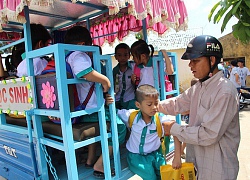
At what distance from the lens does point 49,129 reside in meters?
2.21

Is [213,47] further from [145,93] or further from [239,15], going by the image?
[145,93]

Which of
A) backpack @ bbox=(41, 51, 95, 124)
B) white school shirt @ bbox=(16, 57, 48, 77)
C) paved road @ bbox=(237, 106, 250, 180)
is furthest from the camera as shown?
paved road @ bbox=(237, 106, 250, 180)

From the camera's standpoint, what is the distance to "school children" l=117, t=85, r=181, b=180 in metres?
2.20

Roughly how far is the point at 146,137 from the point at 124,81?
4.07 ft

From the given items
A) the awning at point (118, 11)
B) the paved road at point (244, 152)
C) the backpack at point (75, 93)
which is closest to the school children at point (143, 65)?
the awning at point (118, 11)

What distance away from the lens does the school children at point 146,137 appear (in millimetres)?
2201

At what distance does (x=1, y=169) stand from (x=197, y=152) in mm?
2453

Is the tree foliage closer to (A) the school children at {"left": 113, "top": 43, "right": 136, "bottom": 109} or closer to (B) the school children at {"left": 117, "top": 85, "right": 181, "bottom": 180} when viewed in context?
(B) the school children at {"left": 117, "top": 85, "right": 181, "bottom": 180}

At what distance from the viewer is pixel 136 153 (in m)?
2.27

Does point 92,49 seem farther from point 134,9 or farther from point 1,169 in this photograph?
point 1,169

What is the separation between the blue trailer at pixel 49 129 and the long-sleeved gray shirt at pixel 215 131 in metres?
0.73

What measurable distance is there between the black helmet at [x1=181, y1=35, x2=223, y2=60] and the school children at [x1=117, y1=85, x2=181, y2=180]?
23.5 inches

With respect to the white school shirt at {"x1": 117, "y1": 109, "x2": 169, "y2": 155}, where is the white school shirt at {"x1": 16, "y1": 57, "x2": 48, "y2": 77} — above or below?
above

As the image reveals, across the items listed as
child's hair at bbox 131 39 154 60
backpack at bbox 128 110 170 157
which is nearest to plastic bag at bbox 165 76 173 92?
child's hair at bbox 131 39 154 60
